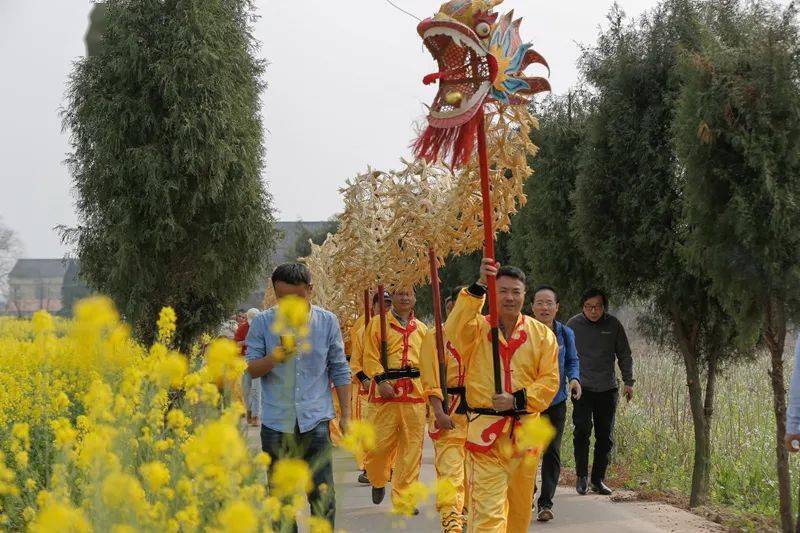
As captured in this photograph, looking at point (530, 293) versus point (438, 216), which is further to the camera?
point (530, 293)

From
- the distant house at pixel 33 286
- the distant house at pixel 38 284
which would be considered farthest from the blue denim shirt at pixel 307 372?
the distant house at pixel 33 286

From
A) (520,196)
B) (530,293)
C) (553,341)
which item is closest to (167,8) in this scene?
(530,293)

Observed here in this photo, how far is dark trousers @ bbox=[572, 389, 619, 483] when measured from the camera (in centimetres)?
1060

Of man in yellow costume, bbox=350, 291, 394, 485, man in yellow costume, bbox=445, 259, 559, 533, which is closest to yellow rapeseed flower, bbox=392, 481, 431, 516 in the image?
man in yellow costume, bbox=445, 259, 559, 533

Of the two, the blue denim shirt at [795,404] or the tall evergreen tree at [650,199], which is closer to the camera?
the blue denim shirt at [795,404]

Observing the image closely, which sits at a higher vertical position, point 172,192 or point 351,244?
point 172,192

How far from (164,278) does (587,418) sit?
8335mm

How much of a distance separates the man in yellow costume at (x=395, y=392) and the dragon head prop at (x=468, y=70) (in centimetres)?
331

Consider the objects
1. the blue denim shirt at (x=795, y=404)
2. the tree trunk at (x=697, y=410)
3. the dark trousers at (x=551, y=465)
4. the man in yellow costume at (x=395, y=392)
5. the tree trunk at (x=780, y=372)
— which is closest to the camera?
the blue denim shirt at (x=795, y=404)

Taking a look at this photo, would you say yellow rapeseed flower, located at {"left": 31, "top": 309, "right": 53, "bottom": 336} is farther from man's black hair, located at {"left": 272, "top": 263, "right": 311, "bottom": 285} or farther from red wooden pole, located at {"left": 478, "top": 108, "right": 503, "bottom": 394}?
red wooden pole, located at {"left": 478, "top": 108, "right": 503, "bottom": 394}

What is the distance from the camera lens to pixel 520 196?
7.39 m

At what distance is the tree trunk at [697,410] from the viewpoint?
9484 millimetres

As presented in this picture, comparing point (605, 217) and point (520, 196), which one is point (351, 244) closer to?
point (605, 217)

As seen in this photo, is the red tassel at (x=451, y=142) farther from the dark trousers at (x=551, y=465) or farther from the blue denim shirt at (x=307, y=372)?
the dark trousers at (x=551, y=465)
